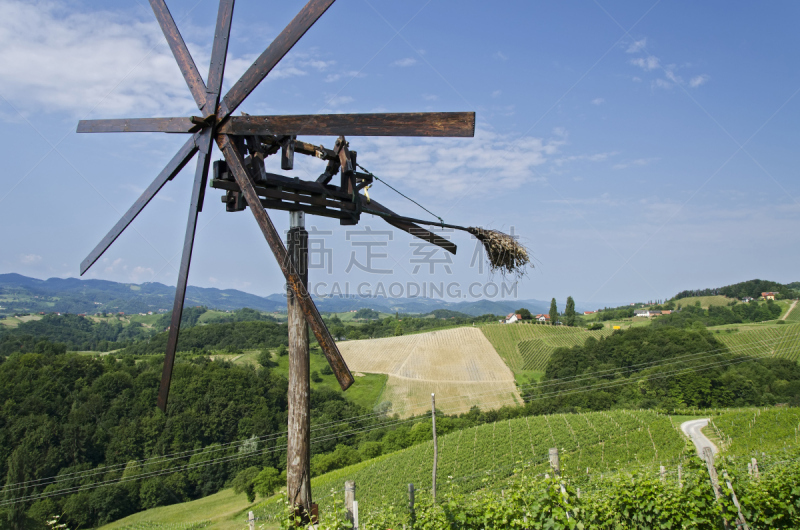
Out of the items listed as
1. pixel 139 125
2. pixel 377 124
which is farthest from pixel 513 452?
pixel 377 124

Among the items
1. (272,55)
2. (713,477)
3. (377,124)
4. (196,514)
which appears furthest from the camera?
(196,514)

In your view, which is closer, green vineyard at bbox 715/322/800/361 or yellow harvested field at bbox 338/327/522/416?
yellow harvested field at bbox 338/327/522/416

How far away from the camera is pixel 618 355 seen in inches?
2280

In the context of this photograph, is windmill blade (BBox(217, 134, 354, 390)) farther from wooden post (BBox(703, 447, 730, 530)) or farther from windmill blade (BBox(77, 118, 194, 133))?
wooden post (BBox(703, 447, 730, 530))

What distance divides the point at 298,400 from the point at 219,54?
2.33m

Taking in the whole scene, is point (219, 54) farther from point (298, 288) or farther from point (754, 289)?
point (754, 289)

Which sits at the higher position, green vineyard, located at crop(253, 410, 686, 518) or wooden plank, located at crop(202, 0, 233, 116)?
wooden plank, located at crop(202, 0, 233, 116)

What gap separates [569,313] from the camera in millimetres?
78875

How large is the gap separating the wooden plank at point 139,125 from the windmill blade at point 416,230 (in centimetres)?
134

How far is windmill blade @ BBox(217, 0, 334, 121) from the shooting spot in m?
2.54

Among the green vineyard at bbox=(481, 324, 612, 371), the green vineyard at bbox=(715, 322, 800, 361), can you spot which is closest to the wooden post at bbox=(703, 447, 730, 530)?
the green vineyard at bbox=(481, 324, 612, 371)

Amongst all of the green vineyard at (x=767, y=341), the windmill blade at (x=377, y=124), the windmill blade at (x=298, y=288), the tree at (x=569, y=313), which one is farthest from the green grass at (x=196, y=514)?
the green vineyard at (x=767, y=341)

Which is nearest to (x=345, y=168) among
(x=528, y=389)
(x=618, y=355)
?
(x=528, y=389)

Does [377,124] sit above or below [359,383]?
above
